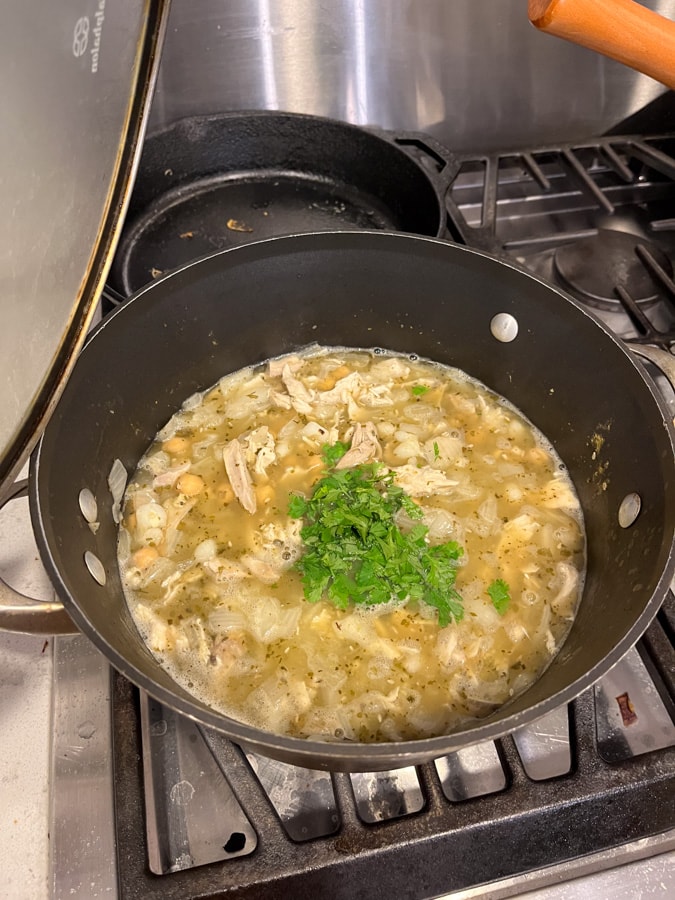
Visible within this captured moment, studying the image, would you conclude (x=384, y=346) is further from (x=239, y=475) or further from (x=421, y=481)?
(x=239, y=475)

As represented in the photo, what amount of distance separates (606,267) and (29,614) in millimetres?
1838

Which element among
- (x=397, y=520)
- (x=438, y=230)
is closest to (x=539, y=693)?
(x=397, y=520)

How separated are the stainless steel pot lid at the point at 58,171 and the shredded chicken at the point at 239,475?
736mm

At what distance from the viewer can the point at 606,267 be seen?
2039 millimetres

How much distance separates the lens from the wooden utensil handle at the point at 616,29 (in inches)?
48.6

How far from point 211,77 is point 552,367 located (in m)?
1.50

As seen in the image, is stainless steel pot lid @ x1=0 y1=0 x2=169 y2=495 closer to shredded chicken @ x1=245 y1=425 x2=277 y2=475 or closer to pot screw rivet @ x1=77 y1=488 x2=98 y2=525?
pot screw rivet @ x1=77 y1=488 x2=98 y2=525

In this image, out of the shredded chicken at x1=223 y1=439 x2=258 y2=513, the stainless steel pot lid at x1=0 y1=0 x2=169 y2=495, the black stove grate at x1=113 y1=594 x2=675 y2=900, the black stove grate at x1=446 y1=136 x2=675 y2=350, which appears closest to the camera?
the stainless steel pot lid at x1=0 y1=0 x2=169 y2=495

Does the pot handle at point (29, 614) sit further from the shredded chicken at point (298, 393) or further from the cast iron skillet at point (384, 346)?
the shredded chicken at point (298, 393)

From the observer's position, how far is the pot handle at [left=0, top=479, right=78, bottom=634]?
3.26ft

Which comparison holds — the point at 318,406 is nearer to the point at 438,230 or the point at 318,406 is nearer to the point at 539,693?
the point at 438,230

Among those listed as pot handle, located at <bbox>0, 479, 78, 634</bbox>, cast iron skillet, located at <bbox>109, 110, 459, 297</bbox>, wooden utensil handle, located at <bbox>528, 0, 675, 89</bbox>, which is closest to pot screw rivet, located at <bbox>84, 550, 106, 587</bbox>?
pot handle, located at <bbox>0, 479, 78, 634</bbox>

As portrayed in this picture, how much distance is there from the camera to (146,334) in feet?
5.07

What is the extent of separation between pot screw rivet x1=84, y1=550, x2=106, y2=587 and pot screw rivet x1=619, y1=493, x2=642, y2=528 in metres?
1.10
